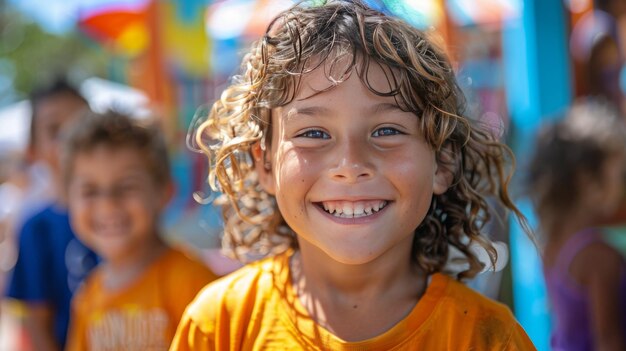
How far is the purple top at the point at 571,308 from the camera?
2.92 meters

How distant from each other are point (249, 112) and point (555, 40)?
1639 millimetres

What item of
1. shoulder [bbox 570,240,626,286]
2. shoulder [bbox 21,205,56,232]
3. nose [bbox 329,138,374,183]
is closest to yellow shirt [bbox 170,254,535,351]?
nose [bbox 329,138,374,183]

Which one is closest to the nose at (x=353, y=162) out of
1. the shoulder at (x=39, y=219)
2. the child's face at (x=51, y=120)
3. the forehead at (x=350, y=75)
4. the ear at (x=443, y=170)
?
the forehead at (x=350, y=75)

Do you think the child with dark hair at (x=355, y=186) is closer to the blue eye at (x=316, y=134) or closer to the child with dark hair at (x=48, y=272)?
the blue eye at (x=316, y=134)

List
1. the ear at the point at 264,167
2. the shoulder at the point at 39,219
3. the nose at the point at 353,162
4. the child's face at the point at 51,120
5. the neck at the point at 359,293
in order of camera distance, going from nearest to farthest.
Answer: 1. the nose at the point at 353,162
2. the neck at the point at 359,293
3. the ear at the point at 264,167
4. the shoulder at the point at 39,219
5. the child's face at the point at 51,120

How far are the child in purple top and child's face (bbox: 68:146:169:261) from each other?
159 centimetres

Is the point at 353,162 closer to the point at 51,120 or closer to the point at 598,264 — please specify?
the point at 598,264

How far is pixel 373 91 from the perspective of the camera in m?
1.57

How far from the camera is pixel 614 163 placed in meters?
3.14

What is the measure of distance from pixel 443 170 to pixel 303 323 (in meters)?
0.48

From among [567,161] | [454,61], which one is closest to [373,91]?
[454,61]

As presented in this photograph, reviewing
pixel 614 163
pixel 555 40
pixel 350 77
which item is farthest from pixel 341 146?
pixel 614 163

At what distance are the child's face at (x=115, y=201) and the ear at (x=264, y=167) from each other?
3.39 ft

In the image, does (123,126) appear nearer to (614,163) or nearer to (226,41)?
(614,163)
